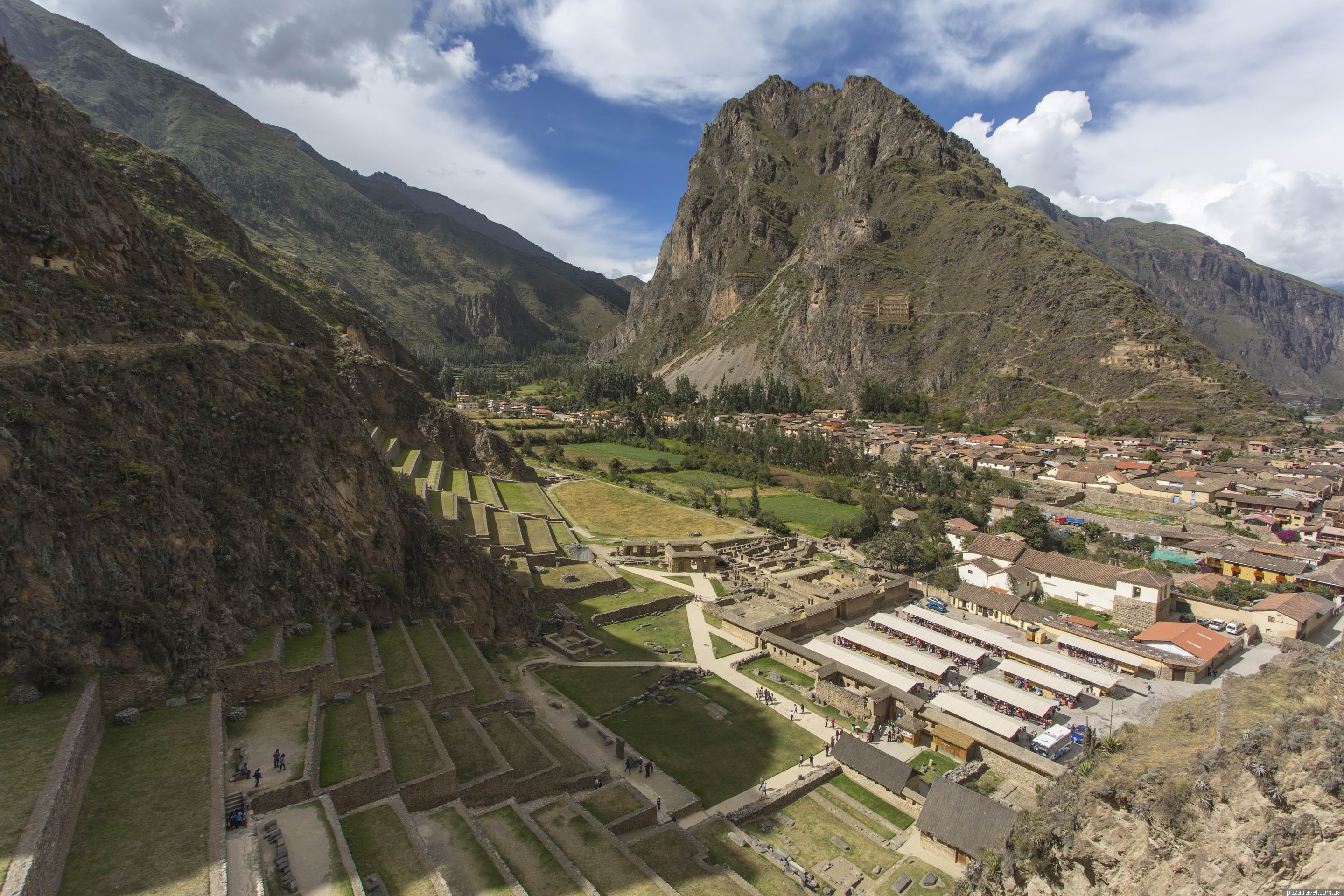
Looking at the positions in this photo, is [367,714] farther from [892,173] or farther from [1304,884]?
[892,173]

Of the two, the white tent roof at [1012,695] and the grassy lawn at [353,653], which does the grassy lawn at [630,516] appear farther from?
the grassy lawn at [353,653]

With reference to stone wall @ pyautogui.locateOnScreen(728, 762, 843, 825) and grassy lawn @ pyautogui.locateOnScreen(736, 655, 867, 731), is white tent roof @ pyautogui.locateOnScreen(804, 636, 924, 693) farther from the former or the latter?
stone wall @ pyautogui.locateOnScreen(728, 762, 843, 825)

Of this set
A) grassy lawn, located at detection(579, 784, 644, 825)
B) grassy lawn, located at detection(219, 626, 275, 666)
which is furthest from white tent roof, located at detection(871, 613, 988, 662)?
grassy lawn, located at detection(219, 626, 275, 666)

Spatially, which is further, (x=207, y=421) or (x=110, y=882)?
(x=207, y=421)

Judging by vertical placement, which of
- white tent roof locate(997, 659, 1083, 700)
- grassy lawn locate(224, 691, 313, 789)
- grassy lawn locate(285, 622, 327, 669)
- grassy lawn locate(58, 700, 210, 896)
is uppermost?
grassy lawn locate(58, 700, 210, 896)

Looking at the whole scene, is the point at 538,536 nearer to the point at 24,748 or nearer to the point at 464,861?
the point at 464,861

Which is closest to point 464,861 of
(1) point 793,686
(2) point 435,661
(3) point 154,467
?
(2) point 435,661

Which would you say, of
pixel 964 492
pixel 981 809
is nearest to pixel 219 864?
pixel 981 809
